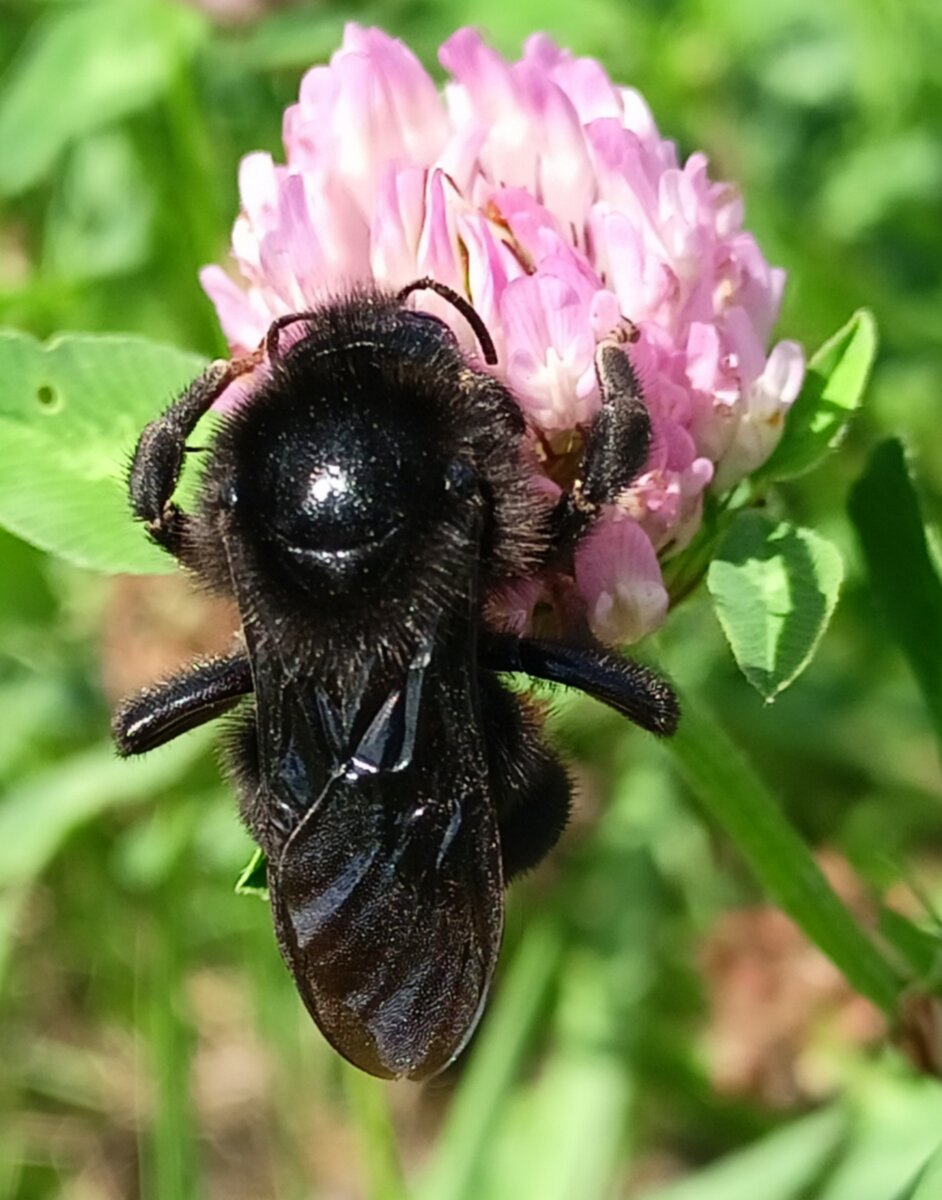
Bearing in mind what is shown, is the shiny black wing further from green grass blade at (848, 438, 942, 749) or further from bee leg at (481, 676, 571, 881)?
green grass blade at (848, 438, 942, 749)

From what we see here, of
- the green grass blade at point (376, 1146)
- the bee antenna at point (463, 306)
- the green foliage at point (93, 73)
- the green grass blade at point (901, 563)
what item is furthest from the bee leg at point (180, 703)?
the green foliage at point (93, 73)

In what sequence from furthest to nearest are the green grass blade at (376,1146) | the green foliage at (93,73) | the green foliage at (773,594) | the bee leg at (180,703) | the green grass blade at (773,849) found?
the green foliage at (93,73) < the green grass blade at (376,1146) < the green grass blade at (773,849) < the bee leg at (180,703) < the green foliage at (773,594)

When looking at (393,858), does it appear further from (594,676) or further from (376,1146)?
(376,1146)

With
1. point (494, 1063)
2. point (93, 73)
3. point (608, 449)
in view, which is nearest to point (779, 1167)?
point (494, 1063)

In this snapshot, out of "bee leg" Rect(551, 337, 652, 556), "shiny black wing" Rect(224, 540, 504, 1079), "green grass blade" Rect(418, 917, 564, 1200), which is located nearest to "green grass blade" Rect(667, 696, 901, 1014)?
"bee leg" Rect(551, 337, 652, 556)

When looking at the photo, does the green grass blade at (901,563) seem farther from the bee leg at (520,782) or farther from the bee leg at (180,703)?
the bee leg at (180,703)

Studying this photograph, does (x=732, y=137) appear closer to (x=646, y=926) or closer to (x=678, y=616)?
(x=646, y=926)

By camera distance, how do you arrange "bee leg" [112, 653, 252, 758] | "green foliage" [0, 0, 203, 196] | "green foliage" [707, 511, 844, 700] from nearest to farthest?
"green foliage" [707, 511, 844, 700] → "bee leg" [112, 653, 252, 758] → "green foliage" [0, 0, 203, 196]
